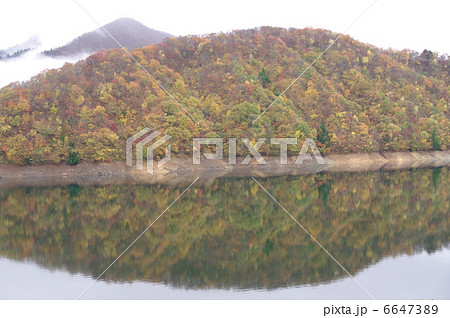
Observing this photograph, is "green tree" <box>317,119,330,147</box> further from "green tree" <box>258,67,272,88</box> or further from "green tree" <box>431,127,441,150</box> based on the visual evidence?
"green tree" <box>431,127,441,150</box>

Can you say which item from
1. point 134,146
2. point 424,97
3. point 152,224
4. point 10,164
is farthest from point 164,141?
point 424,97

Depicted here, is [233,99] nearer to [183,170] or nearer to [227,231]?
[183,170]

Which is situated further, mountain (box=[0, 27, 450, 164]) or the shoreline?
mountain (box=[0, 27, 450, 164])

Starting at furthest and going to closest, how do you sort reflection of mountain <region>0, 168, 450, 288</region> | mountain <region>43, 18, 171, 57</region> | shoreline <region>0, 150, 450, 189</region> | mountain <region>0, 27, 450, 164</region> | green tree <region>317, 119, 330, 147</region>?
mountain <region>43, 18, 171, 57</region> → green tree <region>317, 119, 330, 147</region> → mountain <region>0, 27, 450, 164</region> → shoreline <region>0, 150, 450, 189</region> → reflection of mountain <region>0, 168, 450, 288</region>

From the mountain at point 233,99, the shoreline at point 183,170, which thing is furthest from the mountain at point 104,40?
the shoreline at point 183,170

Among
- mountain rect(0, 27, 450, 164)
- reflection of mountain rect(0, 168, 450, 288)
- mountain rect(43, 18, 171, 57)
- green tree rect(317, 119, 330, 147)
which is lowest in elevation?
reflection of mountain rect(0, 168, 450, 288)

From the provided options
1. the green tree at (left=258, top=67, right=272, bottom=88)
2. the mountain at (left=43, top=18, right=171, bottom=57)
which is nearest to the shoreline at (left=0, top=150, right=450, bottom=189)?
the green tree at (left=258, top=67, right=272, bottom=88)

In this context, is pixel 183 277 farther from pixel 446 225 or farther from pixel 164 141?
pixel 164 141
